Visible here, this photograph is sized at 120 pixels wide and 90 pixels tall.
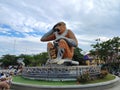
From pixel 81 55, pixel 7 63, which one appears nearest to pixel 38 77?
pixel 81 55

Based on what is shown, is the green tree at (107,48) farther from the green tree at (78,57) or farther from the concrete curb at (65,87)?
the concrete curb at (65,87)

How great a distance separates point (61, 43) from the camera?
21.8m

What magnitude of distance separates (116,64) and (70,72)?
29752mm

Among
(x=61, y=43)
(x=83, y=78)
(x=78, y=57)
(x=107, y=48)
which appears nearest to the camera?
(x=83, y=78)

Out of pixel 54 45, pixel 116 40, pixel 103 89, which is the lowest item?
pixel 103 89

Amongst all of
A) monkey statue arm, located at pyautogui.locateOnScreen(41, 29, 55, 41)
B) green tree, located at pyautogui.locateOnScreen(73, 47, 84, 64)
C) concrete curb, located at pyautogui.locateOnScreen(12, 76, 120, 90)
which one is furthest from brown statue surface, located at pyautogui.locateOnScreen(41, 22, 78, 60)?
green tree, located at pyautogui.locateOnScreen(73, 47, 84, 64)

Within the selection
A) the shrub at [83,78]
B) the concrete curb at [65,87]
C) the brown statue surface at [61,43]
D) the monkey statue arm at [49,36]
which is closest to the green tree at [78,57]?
the monkey statue arm at [49,36]

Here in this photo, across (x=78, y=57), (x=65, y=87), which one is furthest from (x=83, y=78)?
(x=78, y=57)

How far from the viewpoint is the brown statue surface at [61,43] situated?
72.5ft

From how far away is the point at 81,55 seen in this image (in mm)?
59656

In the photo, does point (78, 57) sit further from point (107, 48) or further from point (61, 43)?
point (61, 43)

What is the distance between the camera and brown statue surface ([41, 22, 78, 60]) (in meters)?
22.1

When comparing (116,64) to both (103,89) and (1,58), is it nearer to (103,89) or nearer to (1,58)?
(103,89)

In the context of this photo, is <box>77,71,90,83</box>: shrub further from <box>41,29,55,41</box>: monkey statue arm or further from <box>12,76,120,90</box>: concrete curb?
<box>41,29,55,41</box>: monkey statue arm
